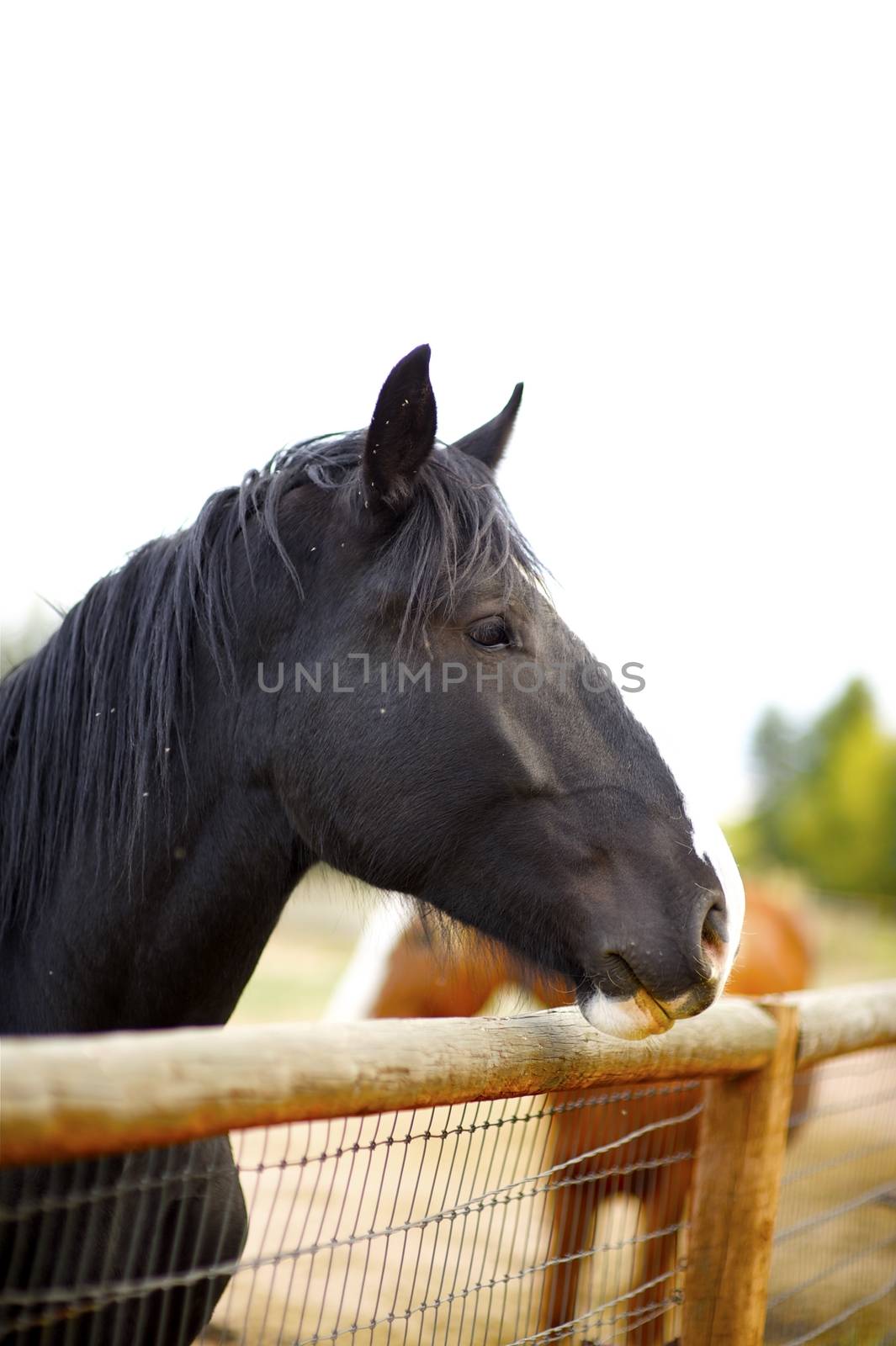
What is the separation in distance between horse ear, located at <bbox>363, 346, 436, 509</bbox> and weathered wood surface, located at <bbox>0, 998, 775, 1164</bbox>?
1205 millimetres

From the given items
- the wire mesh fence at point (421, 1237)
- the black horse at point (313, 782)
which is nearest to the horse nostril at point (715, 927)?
the black horse at point (313, 782)

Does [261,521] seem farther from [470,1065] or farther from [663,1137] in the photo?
[663,1137]

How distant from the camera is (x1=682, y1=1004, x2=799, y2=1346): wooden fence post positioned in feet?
8.27

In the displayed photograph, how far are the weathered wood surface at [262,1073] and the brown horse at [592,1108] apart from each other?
0.23 metres

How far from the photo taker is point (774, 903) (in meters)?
8.02

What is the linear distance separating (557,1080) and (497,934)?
1.16 feet

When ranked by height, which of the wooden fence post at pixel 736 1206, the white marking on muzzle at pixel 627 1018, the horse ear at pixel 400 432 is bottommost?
the wooden fence post at pixel 736 1206

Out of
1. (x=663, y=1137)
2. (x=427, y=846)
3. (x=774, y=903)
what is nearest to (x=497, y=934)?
(x=427, y=846)

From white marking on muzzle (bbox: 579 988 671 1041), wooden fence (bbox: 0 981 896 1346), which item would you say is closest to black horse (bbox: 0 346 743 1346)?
white marking on muzzle (bbox: 579 988 671 1041)

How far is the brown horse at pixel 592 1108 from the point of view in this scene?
9.16ft

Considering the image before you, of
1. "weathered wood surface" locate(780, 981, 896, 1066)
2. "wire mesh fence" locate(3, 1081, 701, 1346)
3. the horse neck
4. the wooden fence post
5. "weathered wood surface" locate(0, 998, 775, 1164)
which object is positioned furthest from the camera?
"weathered wood surface" locate(780, 981, 896, 1066)

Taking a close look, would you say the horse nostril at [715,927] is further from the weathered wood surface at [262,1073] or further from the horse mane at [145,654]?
the horse mane at [145,654]

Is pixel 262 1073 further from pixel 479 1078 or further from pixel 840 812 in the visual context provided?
pixel 840 812

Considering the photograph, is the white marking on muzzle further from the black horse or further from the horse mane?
the horse mane
